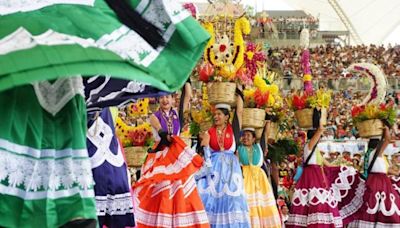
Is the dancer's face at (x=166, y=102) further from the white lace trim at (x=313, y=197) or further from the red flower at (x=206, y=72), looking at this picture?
Answer: the white lace trim at (x=313, y=197)

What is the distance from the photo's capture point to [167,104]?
7070mm

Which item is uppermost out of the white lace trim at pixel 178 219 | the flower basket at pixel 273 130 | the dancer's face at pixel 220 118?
the dancer's face at pixel 220 118

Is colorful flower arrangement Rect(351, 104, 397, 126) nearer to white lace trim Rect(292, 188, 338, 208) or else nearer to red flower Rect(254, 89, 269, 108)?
white lace trim Rect(292, 188, 338, 208)

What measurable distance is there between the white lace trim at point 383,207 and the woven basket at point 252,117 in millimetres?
1789

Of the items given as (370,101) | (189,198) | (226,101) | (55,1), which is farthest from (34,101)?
(370,101)

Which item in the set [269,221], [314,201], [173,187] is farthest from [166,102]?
[314,201]

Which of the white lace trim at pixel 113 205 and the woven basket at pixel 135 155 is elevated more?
the woven basket at pixel 135 155

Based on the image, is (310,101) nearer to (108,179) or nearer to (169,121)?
(169,121)

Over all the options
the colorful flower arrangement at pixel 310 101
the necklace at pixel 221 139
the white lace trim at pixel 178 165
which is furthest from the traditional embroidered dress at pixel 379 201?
the white lace trim at pixel 178 165

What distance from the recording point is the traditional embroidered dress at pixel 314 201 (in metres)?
8.98

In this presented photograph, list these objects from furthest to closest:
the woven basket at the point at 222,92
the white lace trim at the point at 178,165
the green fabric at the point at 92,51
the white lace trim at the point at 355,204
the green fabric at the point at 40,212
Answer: the white lace trim at the point at 355,204
the woven basket at the point at 222,92
the white lace trim at the point at 178,165
the green fabric at the point at 40,212
the green fabric at the point at 92,51

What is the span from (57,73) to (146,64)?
381 millimetres

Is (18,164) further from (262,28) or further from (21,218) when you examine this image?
(262,28)

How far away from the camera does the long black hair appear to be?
9.34 feet
